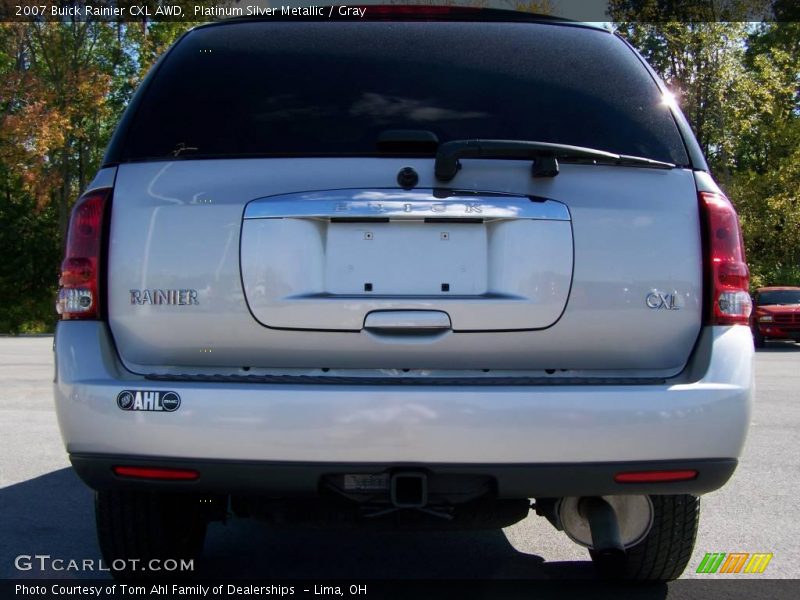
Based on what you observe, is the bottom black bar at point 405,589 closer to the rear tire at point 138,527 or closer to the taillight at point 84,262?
the rear tire at point 138,527

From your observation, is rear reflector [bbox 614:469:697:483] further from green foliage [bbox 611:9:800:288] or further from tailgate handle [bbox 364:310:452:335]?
green foliage [bbox 611:9:800:288]

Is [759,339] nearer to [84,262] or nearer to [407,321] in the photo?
[407,321]

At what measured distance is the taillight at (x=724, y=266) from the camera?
2.94 metres

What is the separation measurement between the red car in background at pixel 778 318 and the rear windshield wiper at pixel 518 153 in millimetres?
21607

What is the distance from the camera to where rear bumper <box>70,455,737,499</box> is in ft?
9.04

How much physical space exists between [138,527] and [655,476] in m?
1.73

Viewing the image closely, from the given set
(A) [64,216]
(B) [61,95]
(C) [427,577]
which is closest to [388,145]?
(C) [427,577]

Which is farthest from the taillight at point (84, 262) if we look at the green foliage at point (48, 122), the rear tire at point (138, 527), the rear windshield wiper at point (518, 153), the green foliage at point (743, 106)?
the green foliage at point (743, 106)

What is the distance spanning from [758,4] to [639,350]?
133ft

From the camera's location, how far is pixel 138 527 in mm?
3408

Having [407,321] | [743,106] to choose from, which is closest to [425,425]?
[407,321]

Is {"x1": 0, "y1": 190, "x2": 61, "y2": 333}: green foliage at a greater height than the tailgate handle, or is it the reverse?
the tailgate handle

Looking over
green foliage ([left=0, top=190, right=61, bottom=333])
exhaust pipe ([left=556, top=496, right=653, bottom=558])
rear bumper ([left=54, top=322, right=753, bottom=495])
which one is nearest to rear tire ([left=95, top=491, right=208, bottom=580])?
rear bumper ([left=54, top=322, right=753, bottom=495])

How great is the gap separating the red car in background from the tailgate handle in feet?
71.7
